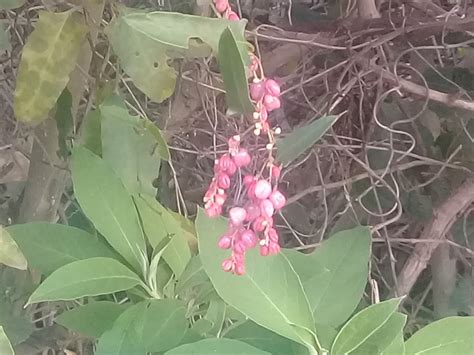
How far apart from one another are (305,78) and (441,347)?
48cm

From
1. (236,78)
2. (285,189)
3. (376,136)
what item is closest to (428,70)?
(376,136)

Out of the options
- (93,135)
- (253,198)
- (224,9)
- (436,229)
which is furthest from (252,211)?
(436,229)

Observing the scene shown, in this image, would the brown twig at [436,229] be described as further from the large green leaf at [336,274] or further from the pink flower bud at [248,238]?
the pink flower bud at [248,238]

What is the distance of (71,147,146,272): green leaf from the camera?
0.51 m

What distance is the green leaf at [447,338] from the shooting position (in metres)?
0.45

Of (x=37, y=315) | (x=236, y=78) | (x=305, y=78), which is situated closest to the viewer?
(x=236, y=78)

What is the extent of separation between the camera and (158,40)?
43cm

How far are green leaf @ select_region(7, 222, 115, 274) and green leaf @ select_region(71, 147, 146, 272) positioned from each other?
0.08 feet

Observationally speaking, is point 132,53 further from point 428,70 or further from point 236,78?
point 428,70

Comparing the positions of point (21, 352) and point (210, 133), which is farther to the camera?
point (210, 133)

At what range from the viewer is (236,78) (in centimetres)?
36

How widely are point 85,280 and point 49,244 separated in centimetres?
6

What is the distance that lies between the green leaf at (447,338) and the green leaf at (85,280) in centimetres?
18

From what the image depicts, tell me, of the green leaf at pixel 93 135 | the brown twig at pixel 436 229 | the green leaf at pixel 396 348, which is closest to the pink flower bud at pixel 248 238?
the green leaf at pixel 396 348
